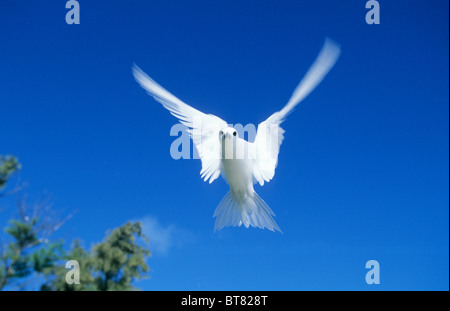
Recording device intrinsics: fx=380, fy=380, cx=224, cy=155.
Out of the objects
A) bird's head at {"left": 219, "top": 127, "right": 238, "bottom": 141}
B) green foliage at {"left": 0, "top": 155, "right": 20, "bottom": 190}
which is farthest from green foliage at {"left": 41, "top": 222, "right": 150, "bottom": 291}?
bird's head at {"left": 219, "top": 127, "right": 238, "bottom": 141}

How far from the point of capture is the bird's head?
1.06 meters

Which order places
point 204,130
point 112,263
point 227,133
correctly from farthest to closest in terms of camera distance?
point 112,263, point 204,130, point 227,133

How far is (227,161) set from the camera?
1.19 meters

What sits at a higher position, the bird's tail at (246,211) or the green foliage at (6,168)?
the green foliage at (6,168)

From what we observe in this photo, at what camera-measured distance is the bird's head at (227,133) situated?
1061 millimetres

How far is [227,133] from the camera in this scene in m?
1.06

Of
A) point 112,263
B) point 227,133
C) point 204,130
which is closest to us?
point 227,133

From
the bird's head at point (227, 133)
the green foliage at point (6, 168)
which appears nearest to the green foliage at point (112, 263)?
the green foliage at point (6, 168)

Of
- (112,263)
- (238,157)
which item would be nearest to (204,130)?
(238,157)

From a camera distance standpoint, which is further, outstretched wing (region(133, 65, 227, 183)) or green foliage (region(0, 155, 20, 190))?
green foliage (region(0, 155, 20, 190))

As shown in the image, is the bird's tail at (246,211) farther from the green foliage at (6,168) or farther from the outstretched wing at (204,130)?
the green foliage at (6,168)

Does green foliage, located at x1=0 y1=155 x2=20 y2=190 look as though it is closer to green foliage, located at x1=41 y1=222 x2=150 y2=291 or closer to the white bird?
green foliage, located at x1=41 y1=222 x2=150 y2=291

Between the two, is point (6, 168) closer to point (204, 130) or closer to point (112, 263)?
Answer: point (112, 263)
